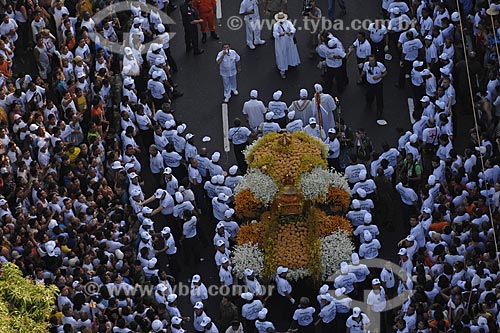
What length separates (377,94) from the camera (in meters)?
34.0

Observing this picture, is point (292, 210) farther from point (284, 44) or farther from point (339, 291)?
point (284, 44)

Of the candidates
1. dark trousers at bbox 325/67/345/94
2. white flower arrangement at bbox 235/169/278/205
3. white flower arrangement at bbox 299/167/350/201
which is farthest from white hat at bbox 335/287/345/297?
dark trousers at bbox 325/67/345/94

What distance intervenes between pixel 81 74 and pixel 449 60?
874cm

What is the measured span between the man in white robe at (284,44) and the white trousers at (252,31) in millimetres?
1197

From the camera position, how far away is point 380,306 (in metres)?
28.1

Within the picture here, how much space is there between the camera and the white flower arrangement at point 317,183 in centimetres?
3005

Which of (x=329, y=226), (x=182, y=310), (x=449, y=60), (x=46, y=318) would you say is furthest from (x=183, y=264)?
(x=449, y=60)

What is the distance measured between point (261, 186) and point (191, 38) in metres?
7.43

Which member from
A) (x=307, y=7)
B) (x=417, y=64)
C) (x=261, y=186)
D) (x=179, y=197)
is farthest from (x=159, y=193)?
(x=307, y=7)

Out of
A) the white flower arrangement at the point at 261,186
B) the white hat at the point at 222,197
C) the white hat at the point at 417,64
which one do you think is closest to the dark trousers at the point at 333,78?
the white hat at the point at 417,64

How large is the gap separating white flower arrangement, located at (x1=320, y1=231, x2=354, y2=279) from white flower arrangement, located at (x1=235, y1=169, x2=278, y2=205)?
1.49 meters

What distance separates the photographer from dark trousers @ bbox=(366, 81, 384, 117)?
33.8 meters

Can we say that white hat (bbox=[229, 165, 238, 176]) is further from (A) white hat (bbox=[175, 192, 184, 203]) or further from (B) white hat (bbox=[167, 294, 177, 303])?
(B) white hat (bbox=[167, 294, 177, 303])

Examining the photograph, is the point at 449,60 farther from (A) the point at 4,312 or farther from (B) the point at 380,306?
(A) the point at 4,312
